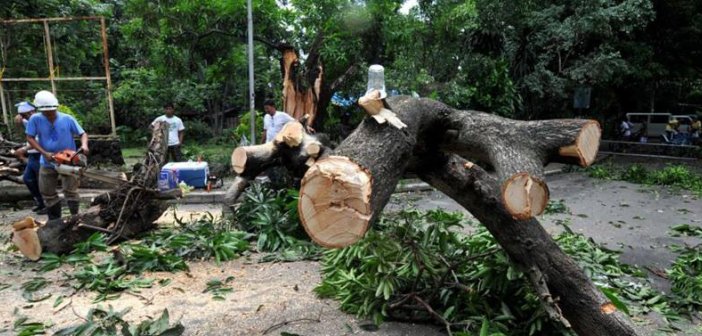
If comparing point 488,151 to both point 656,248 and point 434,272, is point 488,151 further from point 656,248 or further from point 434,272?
point 656,248

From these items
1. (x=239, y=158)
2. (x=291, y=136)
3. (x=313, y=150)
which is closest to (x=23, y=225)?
(x=239, y=158)

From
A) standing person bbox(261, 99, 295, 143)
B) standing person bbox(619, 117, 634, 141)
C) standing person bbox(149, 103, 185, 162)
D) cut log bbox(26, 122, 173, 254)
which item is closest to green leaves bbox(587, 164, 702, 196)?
standing person bbox(619, 117, 634, 141)

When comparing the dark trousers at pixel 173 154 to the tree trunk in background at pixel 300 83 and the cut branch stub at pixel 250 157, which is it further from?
the cut branch stub at pixel 250 157

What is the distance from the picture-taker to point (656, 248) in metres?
6.07

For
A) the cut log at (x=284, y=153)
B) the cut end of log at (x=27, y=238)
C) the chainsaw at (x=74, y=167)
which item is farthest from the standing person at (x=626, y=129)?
the cut end of log at (x=27, y=238)

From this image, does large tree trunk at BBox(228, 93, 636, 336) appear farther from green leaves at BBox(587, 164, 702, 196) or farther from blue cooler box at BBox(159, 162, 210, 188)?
green leaves at BBox(587, 164, 702, 196)

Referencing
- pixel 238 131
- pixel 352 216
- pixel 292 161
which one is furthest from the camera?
pixel 238 131

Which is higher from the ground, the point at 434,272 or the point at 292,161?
the point at 292,161

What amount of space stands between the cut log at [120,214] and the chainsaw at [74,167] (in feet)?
0.73

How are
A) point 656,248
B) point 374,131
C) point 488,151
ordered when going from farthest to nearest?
1. point 656,248
2. point 488,151
3. point 374,131

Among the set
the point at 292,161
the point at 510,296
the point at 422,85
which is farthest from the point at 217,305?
the point at 422,85

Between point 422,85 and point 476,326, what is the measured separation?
800 centimetres

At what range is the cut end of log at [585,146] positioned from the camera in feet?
9.70

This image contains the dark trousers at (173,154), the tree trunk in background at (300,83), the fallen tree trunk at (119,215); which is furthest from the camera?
the dark trousers at (173,154)
